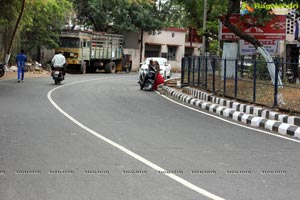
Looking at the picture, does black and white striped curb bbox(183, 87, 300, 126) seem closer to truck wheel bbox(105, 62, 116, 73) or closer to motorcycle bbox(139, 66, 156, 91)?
motorcycle bbox(139, 66, 156, 91)

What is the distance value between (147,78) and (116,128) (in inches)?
487

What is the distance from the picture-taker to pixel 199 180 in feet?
20.9

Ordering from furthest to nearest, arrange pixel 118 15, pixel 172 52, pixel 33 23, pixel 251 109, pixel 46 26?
pixel 172 52 → pixel 118 15 → pixel 46 26 → pixel 33 23 → pixel 251 109

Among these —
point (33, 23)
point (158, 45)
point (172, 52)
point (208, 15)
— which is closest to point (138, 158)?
point (208, 15)

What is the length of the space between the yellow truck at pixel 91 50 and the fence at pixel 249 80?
1772cm

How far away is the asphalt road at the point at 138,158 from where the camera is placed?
584 centimetres

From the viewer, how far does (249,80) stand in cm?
1515

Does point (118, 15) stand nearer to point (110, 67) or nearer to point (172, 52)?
point (110, 67)

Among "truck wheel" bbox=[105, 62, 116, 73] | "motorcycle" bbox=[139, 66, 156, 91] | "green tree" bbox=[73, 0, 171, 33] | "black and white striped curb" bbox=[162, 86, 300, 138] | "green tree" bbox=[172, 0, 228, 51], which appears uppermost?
"green tree" bbox=[73, 0, 171, 33]

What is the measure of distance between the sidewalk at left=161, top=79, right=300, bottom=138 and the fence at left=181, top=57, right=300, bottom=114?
430mm

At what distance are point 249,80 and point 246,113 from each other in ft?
6.93

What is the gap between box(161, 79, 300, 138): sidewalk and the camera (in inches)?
437

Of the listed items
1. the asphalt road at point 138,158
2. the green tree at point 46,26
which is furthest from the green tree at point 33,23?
the asphalt road at point 138,158

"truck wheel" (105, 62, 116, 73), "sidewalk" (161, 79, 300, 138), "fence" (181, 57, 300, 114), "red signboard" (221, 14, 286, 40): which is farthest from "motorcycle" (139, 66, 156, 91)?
"truck wheel" (105, 62, 116, 73)
